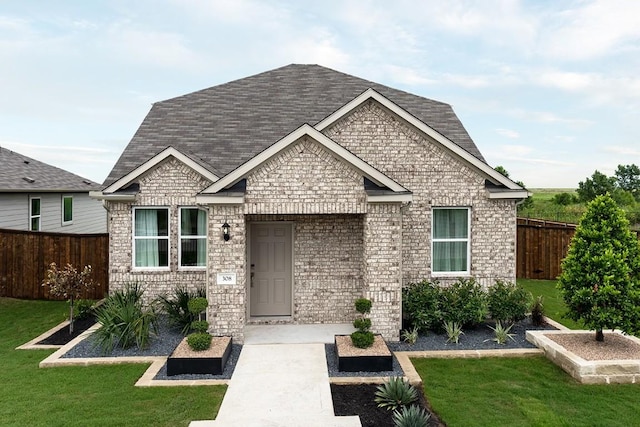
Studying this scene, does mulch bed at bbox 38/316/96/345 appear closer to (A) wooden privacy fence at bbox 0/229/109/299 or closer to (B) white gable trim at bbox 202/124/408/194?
(A) wooden privacy fence at bbox 0/229/109/299

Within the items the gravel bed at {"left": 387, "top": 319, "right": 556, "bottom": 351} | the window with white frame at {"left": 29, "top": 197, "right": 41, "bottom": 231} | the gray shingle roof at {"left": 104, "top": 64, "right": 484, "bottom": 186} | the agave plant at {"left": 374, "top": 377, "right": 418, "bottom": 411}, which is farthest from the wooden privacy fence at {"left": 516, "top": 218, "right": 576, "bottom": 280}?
the window with white frame at {"left": 29, "top": 197, "right": 41, "bottom": 231}

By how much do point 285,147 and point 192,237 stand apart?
4.28 m

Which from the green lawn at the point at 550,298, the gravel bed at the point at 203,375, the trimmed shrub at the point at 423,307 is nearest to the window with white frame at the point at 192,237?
the gravel bed at the point at 203,375

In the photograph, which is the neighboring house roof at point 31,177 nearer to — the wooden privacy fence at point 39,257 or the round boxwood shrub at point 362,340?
the wooden privacy fence at point 39,257

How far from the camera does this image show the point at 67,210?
2098 cm

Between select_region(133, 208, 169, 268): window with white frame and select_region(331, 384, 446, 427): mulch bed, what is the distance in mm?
6466

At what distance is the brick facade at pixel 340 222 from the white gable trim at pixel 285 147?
157 mm

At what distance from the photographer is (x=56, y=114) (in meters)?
21.8

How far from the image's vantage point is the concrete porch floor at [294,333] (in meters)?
8.88

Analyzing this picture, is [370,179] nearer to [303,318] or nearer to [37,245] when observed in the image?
[303,318]

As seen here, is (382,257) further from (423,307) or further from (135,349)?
(135,349)

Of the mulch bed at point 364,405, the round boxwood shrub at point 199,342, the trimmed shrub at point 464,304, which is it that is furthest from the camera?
the trimmed shrub at point 464,304

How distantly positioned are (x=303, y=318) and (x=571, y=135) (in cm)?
2496

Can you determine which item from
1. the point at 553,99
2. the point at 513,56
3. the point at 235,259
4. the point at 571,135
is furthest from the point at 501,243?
the point at 571,135
